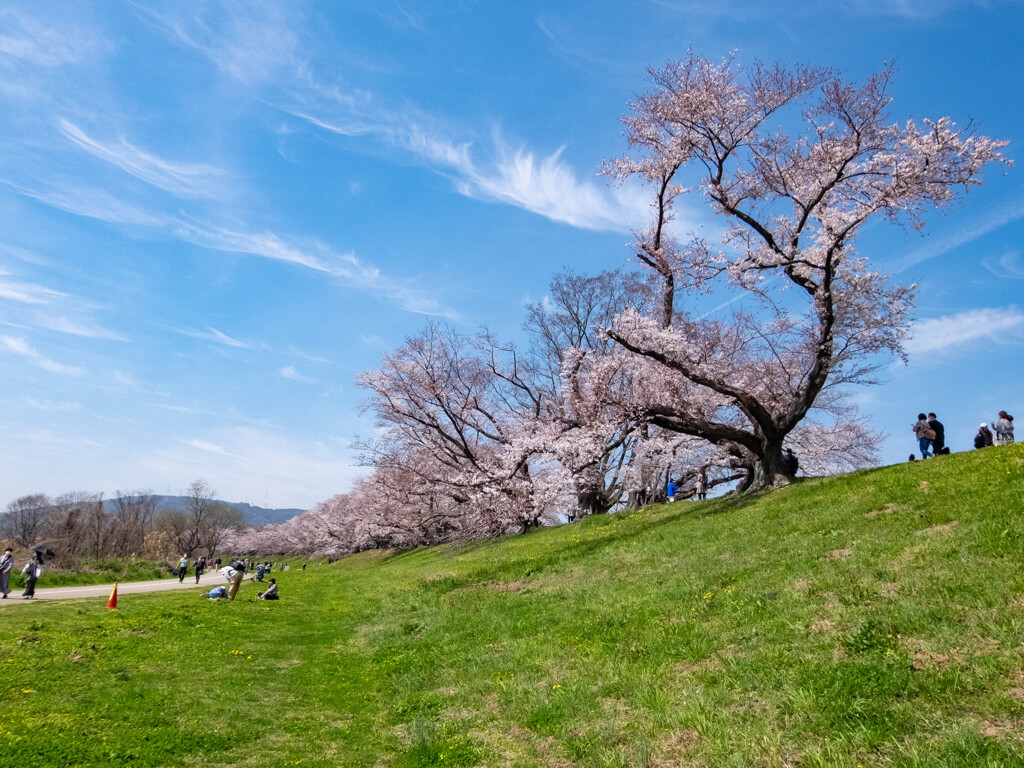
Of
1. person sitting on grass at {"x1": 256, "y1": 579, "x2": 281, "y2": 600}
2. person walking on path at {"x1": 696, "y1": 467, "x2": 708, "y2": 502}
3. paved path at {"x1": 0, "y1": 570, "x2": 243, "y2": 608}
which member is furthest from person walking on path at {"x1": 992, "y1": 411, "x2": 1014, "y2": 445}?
paved path at {"x1": 0, "y1": 570, "x2": 243, "y2": 608}

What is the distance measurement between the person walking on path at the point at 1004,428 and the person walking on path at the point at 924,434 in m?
2.16

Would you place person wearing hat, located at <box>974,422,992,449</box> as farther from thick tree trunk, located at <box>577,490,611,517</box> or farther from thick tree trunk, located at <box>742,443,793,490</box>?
thick tree trunk, located at <box>577,490,611,517</box>

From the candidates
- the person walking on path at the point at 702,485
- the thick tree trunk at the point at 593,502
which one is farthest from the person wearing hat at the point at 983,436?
the thick tree trunk at the point at 593,502

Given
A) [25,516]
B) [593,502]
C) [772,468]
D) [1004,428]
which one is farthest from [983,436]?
[25,516]

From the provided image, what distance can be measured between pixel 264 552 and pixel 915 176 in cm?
13167

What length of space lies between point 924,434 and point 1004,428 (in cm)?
260

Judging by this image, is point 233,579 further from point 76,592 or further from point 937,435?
point 937,435

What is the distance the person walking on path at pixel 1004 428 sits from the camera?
66.2ft

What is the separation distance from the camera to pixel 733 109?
1950 cm

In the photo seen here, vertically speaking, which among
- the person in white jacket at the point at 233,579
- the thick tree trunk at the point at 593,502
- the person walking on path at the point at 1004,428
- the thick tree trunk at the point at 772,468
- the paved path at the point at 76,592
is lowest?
the paved path at the point at 76,592

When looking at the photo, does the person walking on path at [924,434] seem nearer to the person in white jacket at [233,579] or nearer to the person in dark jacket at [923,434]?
the person in dark jacket at [923,434]

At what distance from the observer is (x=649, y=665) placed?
28.8ft

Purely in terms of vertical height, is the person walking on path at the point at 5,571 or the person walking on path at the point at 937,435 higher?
the person walking on path at the point at 937,435

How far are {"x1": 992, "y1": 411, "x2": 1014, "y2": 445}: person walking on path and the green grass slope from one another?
6015 millimetres
